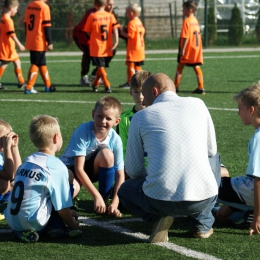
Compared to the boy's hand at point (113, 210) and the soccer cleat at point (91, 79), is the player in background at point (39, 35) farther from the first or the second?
the boy's hand at point (113, 210)

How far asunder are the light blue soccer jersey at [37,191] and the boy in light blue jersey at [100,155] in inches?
24.5

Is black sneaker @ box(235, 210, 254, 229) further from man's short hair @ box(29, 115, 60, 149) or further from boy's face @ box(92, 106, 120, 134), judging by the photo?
man's short hair @ box(29, 115, 60, 149)

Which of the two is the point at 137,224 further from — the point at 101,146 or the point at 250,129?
the point at 250,129

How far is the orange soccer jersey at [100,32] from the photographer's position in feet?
48.0

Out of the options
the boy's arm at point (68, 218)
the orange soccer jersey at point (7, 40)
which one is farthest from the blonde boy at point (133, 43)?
the boy's arm at point (68, 218)

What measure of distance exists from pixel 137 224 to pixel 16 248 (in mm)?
1099

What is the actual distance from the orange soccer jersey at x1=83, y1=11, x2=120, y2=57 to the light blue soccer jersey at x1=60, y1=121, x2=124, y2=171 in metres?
8.72

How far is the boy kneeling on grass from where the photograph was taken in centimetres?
502

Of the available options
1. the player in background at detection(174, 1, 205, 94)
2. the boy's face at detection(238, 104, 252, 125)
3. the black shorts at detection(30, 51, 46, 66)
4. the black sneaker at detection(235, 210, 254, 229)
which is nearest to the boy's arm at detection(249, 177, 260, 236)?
the black sneaker at detection(235, 210, 254, 229)

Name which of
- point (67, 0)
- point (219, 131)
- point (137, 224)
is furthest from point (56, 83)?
point (67, 0)

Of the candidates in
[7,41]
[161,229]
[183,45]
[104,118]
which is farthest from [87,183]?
[7,41]

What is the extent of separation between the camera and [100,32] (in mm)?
14664

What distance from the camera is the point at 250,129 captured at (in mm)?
9906

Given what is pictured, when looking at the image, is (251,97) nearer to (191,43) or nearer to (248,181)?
(248,181)
